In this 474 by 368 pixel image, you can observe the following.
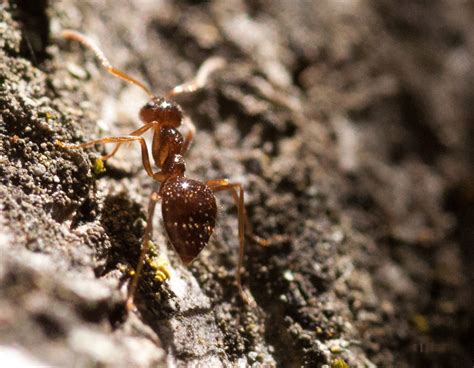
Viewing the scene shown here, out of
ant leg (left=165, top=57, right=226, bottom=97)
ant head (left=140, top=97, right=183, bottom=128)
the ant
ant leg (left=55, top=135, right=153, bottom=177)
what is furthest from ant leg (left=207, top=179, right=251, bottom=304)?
ant leg (left=165, top=57, right=226, bottom=97)

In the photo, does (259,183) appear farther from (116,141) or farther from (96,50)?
(96,50)

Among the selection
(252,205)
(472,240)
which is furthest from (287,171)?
(472,240)

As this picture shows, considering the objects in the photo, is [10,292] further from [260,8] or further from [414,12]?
[414,12]

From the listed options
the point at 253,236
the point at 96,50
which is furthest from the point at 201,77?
the point at 253,236

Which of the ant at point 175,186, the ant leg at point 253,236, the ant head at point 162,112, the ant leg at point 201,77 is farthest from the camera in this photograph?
the ant leg at point 201,77

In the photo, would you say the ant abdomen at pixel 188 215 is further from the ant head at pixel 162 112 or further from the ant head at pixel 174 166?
the ant head at pixel 162 112

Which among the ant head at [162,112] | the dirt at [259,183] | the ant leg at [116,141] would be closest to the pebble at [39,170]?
the dirt at [259,183]
